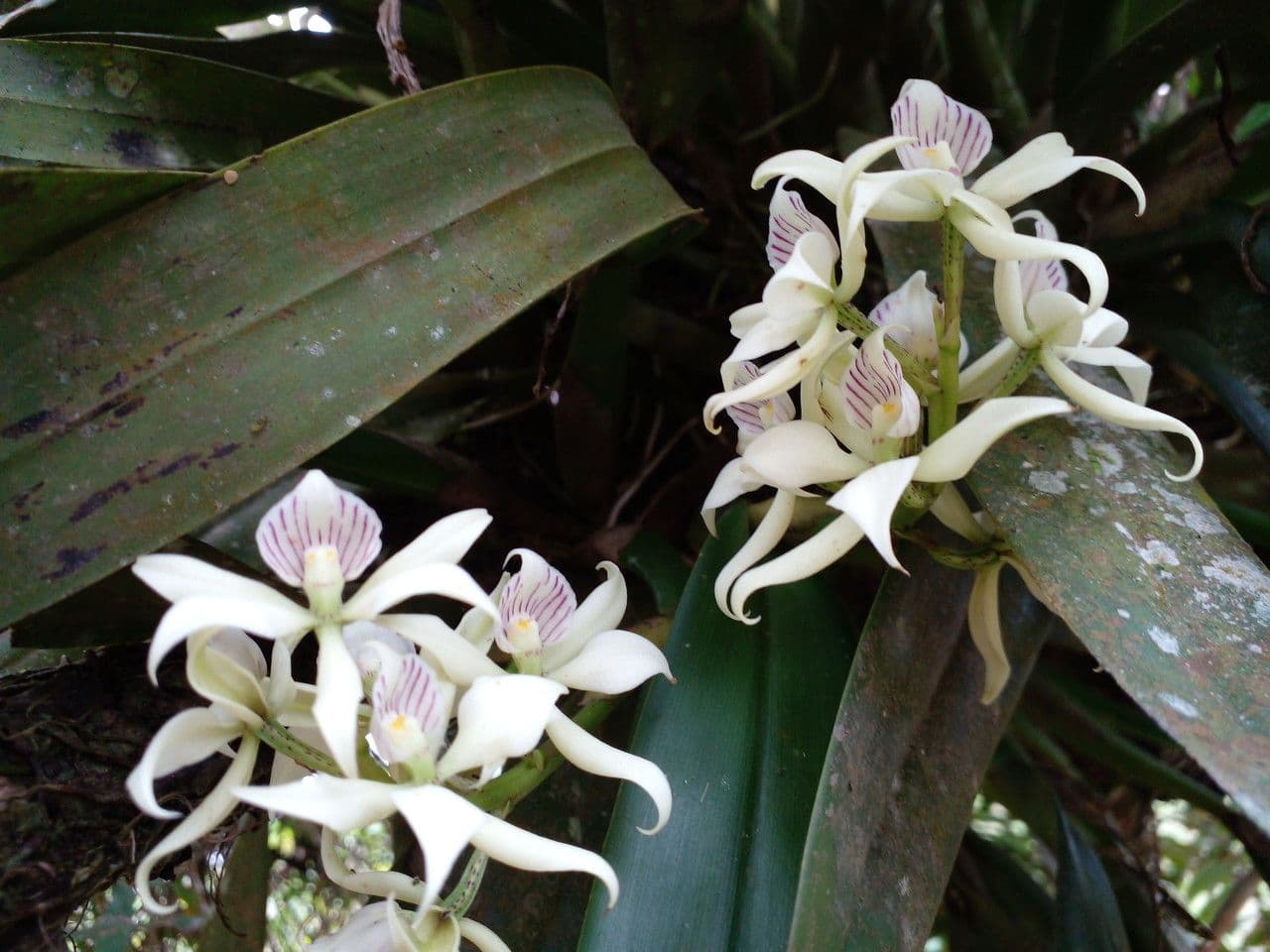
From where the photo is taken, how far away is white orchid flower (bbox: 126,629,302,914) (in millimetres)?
323

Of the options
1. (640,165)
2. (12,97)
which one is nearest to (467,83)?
(640,165)

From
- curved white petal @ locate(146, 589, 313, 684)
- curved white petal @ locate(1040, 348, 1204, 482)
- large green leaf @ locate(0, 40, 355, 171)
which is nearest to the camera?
curved white petal @ locate(146, 589, 313, 684)

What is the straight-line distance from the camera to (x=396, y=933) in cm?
34

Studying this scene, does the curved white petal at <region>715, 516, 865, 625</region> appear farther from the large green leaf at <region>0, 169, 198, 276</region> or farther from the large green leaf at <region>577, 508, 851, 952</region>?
the large green leaf at <region>0, 169, 198, 276</region>

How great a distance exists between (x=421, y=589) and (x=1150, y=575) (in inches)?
11.9

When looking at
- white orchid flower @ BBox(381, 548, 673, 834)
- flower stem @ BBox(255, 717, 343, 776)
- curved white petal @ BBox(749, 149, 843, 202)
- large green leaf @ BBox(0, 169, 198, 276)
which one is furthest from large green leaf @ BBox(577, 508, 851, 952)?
large green leaf @ BBox(0, 169, 198, 276)

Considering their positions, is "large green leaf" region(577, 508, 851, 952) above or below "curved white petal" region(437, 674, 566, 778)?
below

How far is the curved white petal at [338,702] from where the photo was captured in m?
0.31

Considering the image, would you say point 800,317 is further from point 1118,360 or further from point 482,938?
point 482,938

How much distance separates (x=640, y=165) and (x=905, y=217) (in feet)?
0.67

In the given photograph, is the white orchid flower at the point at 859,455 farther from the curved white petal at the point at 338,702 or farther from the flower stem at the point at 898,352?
the curved white petal at the point at 338,702

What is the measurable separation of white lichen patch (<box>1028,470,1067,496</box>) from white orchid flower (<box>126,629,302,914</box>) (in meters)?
0.34

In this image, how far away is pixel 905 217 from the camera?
0.42 m

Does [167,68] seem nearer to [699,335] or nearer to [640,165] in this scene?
[640,165]
